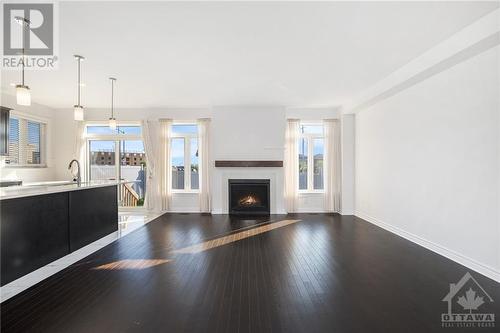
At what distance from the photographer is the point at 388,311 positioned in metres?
2.36

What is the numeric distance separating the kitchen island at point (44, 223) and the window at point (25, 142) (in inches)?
132

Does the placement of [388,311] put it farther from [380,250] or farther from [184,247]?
[184,247]

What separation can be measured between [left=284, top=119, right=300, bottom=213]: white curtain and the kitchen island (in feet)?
14.7

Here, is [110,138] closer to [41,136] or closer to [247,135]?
[41,136]

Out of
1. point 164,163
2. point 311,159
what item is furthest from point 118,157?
point 311,159

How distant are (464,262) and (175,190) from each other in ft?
21.1

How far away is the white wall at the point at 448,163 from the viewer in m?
3.07

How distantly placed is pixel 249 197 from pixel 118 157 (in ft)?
13.0

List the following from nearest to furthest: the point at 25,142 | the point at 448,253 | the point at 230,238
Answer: the point at 448,253 → the point at 230,238 → the point at 25,142

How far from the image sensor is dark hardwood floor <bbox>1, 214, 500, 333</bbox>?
220 cm

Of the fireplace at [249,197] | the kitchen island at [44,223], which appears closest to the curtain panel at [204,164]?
the fireplace at [249,197]

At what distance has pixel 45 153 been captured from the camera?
23.2ft

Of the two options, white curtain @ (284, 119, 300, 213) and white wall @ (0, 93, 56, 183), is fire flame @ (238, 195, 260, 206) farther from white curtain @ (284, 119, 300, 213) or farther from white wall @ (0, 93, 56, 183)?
white wall @ (0, 93, 56, 183)

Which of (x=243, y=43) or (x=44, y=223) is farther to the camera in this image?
(x=243, y=43)
